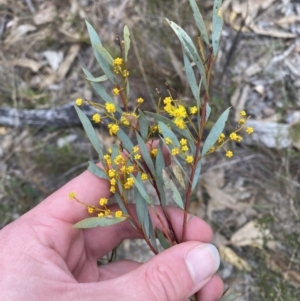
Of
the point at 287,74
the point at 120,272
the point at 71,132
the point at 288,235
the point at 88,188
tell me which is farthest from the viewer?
the point at 71,132

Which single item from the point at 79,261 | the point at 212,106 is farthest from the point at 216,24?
the point at 212,106

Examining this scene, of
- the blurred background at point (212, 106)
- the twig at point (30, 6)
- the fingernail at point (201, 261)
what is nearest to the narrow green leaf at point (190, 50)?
the fingernail at point (201, 261)

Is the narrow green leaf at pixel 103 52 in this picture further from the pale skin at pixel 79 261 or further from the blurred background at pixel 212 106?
the blurred background at pixel 212 106

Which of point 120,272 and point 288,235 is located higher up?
point 120,272

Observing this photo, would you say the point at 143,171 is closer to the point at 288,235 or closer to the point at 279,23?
the point at 288,235

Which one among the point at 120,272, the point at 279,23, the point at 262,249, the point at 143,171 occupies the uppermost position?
the point at 143,171

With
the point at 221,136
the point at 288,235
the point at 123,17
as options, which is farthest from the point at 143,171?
the point at 123,17

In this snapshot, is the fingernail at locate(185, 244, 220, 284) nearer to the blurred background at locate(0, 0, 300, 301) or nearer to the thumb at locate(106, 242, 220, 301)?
the thumb at locate(106, 242, 220, 301)
